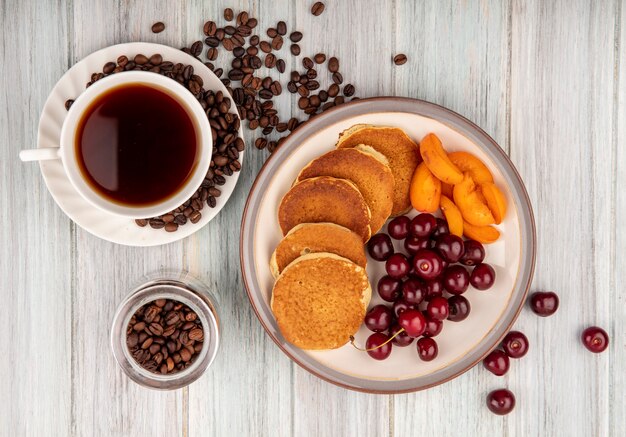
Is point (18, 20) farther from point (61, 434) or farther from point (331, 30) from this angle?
point (61, 434)

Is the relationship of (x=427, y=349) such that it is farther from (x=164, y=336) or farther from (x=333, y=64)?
(x=333, y=64)

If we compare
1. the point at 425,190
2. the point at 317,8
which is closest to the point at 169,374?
the point at 425,190

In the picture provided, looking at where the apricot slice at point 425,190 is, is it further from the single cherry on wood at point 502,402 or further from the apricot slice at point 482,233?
the single cherry on wood at point 502,402

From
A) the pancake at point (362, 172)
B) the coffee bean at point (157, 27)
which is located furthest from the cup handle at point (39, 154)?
the pancake at point (362, 172)

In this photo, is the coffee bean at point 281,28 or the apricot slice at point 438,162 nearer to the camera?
the apricot slice at point 438,162

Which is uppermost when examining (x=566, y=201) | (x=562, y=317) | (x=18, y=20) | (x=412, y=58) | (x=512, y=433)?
(x=18, y=20)

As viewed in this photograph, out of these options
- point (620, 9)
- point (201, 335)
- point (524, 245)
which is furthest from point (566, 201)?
point (201, 335)
